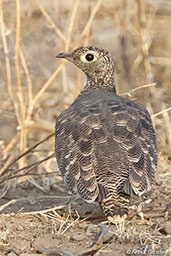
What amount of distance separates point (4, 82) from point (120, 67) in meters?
2.11

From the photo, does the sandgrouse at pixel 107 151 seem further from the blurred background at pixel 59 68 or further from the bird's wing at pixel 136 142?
the blurred background at pixel 59 68

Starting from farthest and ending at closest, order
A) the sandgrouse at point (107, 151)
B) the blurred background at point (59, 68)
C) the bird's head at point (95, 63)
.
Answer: the blurred background at point (59, 68) < the bird's head at point (95, 63) < the sandgrouse at point (107, 151)

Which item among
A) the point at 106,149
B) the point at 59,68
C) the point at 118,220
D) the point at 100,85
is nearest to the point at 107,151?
the point at 106,149

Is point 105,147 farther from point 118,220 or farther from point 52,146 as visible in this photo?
point 52,146

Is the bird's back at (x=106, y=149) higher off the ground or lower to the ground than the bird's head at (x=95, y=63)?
lower

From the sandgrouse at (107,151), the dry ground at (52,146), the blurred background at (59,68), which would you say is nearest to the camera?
the dry ground at (52,146)

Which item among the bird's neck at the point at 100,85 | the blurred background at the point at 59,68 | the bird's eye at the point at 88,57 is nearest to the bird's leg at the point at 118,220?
the blurred background at the point at 59,68

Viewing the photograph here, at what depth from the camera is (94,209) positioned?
20.5 ft

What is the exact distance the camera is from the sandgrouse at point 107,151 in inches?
206

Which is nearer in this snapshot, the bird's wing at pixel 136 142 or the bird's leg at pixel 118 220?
the bird's leg at pixel 118 220

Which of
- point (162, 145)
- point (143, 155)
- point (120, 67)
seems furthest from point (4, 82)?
point (143, 155)

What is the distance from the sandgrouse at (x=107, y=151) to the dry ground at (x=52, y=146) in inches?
12.3

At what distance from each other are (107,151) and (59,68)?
2192mm

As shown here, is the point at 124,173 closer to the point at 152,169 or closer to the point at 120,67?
the point at 152,169
